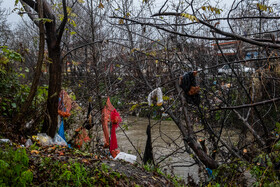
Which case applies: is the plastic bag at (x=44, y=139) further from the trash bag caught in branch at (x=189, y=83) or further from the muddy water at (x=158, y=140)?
the trash bag caught in branch at (x=189, y=83)

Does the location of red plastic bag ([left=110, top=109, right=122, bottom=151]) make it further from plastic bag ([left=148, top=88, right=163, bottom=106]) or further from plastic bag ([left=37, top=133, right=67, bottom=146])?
plastic bag ([left=148, top=88, right=163, bottom=106])

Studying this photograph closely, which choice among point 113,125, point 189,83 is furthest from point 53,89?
point 189,83

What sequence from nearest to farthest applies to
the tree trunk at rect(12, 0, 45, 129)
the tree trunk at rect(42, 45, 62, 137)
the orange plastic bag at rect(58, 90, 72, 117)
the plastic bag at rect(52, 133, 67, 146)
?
the tree trunk at rect(12, 0, 45, 129), the tree trunk at rect(42, 45, 62, 137), the plastic bag at rect(52, 133, 67, 146), the orange plastic bag at rect(58, 90, 72, 117)

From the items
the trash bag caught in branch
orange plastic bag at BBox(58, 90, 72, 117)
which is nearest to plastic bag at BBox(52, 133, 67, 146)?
orange plastic bag at BBox(58, 90, 72, 117)

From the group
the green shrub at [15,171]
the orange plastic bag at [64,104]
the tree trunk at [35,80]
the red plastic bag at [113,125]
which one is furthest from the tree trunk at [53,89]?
the green shrub at [15,171]

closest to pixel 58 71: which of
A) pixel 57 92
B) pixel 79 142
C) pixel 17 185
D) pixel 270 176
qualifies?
pixel 57 92

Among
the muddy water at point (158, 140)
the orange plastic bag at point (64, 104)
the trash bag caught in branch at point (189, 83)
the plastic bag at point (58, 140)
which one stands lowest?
the muddy water at point (158, 140)

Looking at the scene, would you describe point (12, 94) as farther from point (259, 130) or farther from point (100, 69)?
point (259, 130)

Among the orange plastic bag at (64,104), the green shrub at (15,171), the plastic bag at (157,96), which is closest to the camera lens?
the green shrub at (15,171)

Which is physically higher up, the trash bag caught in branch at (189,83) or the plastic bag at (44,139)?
the trash bag caught in branch at (189,83)

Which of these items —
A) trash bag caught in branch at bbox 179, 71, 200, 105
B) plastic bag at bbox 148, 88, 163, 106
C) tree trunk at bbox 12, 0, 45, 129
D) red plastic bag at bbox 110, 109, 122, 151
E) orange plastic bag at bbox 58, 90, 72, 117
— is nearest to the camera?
trash bag caught in branch at bbox 179, 71, 200, 105

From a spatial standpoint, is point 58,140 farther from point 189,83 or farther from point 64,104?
point 189,83

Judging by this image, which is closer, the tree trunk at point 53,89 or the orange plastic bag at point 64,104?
the tree trunk at point 53,89

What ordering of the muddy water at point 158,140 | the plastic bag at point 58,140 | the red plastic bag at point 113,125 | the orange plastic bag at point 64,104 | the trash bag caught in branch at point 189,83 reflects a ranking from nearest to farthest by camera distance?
the trash bag caught in branch at point 189,83, the plastic bag at point 58,140, the orange plastic bag at point 64,104, the red plastic bag at point 113,125, the muddy water at point 158,140
